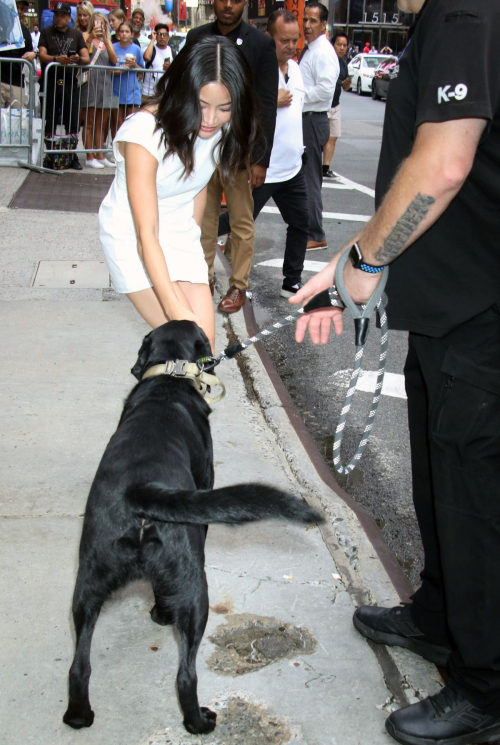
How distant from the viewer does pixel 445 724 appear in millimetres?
2348

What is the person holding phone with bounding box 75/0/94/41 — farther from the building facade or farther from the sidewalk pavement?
the building facade

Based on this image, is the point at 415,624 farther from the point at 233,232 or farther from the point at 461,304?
Result: the point at 233,232

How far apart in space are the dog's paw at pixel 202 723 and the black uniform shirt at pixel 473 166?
1309 millimetres

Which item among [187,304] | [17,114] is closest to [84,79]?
[17,114]

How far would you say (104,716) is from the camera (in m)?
2.35

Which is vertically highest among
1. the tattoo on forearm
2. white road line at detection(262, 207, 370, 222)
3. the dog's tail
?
the tattoo on forearm

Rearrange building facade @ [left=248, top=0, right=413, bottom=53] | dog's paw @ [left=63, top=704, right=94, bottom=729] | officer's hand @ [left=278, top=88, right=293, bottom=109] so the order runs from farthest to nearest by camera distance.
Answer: building facade @ [left=248, top=0, right=413, bottom=53] → officer's hand @ [left=278, top=88, right=293, bottom=109] → dog's paw @ [left=63, top=704, right=94, bottom=729]

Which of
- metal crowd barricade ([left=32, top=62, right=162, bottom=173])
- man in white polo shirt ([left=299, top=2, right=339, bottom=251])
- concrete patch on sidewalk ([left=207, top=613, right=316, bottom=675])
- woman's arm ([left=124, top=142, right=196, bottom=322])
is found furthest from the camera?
metal crowd barricade ([left=32, top=62, right=162, bottom=173])

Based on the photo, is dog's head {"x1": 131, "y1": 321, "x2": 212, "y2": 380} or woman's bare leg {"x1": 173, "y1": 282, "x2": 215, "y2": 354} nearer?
dog's head {"x1": 131, "y1": 321, "x2": 212, "y2": 380}

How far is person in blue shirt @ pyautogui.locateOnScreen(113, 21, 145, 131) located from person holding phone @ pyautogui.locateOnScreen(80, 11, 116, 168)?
22 cm

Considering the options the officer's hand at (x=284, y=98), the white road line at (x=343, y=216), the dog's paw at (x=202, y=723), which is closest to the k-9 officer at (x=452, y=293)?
the dog's paw at (x=202, y=723)

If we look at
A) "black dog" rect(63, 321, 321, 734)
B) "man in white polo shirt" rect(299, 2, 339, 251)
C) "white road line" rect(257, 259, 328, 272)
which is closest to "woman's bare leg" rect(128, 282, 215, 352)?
"black dog" rect(63, 321, 321, 734)

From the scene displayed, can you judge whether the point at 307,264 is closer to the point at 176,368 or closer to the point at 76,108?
the point at 176,368

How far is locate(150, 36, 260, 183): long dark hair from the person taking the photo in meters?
3.12
